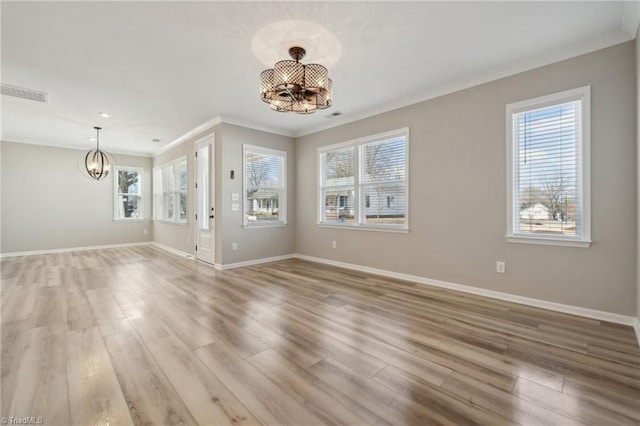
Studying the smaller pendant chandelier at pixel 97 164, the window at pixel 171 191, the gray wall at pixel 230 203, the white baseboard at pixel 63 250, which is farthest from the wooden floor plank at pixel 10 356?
the white baseboard at pixel 63 250

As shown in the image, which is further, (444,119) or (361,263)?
(361,263)

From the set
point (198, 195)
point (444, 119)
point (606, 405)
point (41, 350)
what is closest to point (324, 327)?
point (606, 405)

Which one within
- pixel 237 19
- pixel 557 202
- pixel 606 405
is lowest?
pixel 606 405

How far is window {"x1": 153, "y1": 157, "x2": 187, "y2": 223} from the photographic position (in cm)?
653

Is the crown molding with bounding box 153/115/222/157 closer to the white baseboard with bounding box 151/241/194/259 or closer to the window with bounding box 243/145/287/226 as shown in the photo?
the window with bounding box 243/145/287/226

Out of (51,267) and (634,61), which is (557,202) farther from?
(51,267)

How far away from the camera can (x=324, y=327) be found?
2.57 metres

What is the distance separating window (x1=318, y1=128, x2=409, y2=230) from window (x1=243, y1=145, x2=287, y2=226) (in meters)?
0.88

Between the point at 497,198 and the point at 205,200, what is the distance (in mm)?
4929

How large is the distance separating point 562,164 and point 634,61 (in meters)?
1.00

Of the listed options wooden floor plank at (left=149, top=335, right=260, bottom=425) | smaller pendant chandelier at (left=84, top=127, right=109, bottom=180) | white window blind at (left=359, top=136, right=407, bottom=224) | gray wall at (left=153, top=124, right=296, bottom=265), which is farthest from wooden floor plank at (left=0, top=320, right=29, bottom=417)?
smaller pendant chandelier at (left=84, top=127, right=109, bottom=180)

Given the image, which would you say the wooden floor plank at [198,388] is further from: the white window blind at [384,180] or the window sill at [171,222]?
the window sill at [171,222]

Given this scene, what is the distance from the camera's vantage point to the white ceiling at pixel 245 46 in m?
2.26

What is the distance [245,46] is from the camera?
2.73 m
